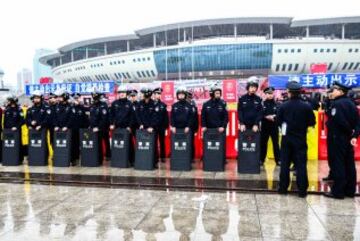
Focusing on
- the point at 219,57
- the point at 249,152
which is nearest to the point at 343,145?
the point at 249,152

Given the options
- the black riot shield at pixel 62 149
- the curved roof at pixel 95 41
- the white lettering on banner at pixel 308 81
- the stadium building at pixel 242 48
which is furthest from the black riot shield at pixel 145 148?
the curved roof at pixel 95 41

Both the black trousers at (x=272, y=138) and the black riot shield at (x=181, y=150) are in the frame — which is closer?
the black riot shield at (x=181, y=150)

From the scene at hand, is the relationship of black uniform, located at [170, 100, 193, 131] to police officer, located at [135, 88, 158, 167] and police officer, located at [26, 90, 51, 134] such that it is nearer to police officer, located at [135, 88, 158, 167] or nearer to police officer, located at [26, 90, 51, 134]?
police officer, located at [135, 88, 158, 167]

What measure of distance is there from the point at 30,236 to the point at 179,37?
86868 millimetres

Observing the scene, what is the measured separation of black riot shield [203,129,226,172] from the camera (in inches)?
314

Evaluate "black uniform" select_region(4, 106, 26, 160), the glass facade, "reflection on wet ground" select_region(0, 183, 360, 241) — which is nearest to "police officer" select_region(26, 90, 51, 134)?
"black uniform" select_region(4, 106, 26, 160)

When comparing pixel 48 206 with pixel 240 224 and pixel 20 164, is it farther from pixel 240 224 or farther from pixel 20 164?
pixel 20 164

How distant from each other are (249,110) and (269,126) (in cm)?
111

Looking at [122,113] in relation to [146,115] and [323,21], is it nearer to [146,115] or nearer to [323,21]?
[146,115]

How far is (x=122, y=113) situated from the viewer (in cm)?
857

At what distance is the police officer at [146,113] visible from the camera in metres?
8.49

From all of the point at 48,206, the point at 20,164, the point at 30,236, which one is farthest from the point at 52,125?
the point at 30,236

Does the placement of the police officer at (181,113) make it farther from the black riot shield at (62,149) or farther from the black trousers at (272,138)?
the black riot shield at (62,149)

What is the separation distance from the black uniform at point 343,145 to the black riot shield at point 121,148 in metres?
4.45
